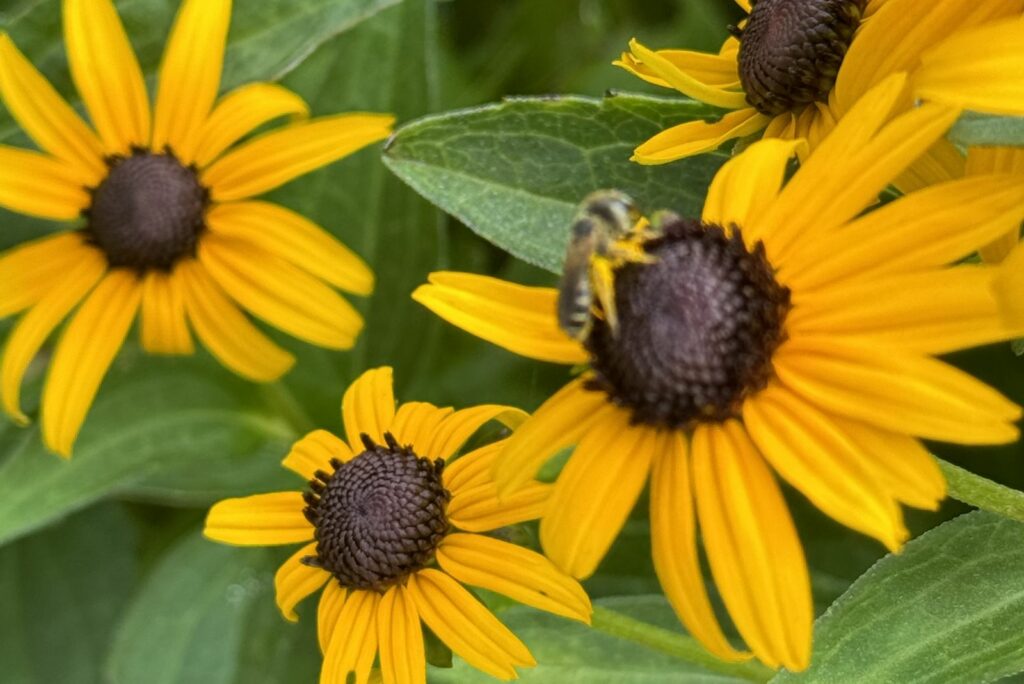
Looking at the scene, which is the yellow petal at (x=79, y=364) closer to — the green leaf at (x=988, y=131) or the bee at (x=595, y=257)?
the bee at (x=595, y=257)

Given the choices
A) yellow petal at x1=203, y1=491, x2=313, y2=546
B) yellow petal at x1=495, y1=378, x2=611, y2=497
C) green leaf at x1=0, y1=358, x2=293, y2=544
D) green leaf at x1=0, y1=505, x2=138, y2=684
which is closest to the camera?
yellow petal at x1=495, y1=378, x2=611, y2=497

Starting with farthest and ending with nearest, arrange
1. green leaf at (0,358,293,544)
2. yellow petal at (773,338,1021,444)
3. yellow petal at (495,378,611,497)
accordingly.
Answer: green leaf at (0,358,293,544) → yellow petal at (495,378,611,497) → yellow petal at (773,338,1021,444)

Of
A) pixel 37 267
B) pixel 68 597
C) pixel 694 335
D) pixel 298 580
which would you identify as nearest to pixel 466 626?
pixel 298 580

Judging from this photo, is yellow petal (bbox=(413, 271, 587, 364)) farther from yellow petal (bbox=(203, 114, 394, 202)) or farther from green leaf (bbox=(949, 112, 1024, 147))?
yellow petal (bbox=(203, 114, 394, 202))

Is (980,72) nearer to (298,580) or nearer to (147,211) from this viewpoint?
(298,580)

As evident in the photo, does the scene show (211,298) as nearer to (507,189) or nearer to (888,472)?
(507,189)

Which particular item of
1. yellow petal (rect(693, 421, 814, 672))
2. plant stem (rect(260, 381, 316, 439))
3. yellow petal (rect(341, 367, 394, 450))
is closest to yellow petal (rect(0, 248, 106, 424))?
plant stem (rect(260, 381, 316, 439))
